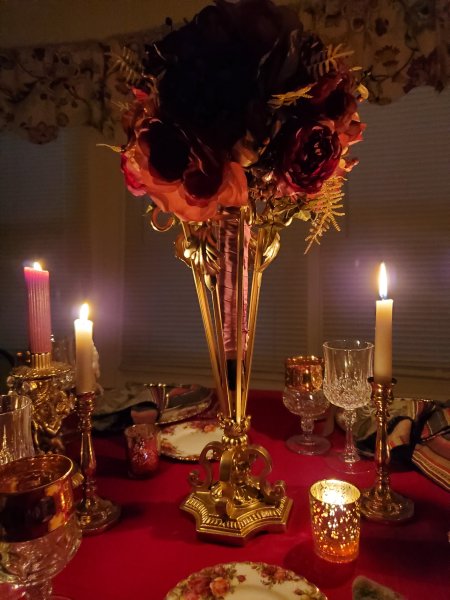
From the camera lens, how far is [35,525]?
532 millimetres

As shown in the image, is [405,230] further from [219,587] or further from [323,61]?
[219,587]

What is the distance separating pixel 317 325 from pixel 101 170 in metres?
1.34

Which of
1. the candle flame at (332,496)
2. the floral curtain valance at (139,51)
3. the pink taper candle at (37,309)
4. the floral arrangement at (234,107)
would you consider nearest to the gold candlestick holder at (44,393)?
the pink taper candle at (37,309)

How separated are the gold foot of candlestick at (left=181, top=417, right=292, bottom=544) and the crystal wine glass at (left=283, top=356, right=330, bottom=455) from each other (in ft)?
0.81

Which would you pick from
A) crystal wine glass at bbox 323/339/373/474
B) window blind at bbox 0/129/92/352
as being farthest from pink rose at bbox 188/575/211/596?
window blind at bbox 0/129/92/352

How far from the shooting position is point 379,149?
2.08m

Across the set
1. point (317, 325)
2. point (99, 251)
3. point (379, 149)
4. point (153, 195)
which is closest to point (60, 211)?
point (99, 251)

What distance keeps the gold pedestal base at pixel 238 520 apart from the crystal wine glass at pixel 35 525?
0.73 feet

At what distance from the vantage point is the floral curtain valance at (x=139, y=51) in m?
1.87

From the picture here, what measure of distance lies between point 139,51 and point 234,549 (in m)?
2.18

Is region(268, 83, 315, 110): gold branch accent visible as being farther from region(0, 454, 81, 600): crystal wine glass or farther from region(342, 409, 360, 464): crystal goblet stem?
region(342, 409, 360, 464): crystal goblet stem

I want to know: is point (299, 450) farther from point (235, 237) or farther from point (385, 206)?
point (385, 206)

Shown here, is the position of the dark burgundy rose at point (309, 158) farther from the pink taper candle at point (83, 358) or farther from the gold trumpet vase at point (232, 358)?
the pink taper candle at point (83, 358)

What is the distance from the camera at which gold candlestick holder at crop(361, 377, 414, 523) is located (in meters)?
0.77
